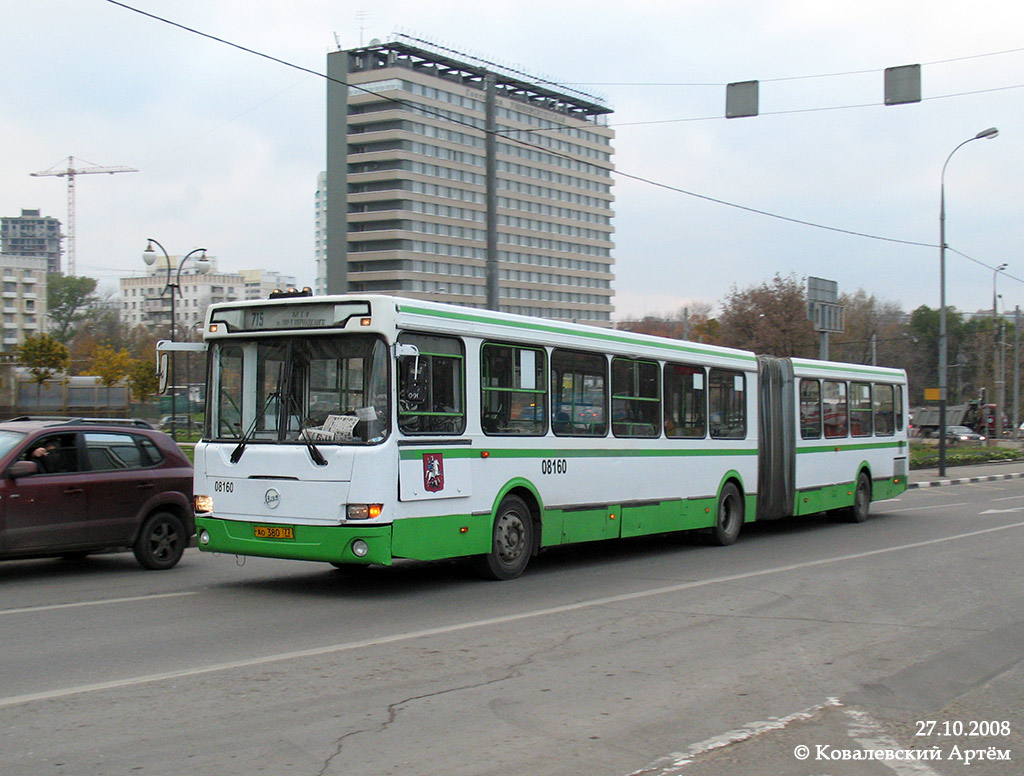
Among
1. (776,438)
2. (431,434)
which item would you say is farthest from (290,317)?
(776,438)

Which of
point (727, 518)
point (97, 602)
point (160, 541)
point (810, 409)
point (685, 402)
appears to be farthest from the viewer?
point (810, 409)

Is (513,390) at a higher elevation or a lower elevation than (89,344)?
lower

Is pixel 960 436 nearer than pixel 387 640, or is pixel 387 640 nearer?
pixel 387 640

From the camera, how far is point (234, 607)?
31.7ft

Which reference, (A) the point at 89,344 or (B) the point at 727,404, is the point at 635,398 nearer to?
(B) the point at 727,404

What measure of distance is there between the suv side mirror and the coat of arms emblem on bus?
4.30 meters

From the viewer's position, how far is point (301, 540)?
33.0ft

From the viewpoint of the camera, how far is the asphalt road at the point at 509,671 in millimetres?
5383

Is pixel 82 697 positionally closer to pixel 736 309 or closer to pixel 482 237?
pixel 736 309

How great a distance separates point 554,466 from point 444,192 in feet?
269

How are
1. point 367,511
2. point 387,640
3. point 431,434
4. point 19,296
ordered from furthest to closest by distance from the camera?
point 19,296
point 431,434
point 367,511
point 387,640

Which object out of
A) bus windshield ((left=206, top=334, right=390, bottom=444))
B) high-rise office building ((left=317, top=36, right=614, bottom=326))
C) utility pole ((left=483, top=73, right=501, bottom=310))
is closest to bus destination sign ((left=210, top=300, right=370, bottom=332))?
bus windshield ((left=206, top=334, right=390, bottom=444))

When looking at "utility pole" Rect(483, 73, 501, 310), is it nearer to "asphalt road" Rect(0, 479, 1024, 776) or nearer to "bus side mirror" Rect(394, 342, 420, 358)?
"asphalt road" Rect(0, 479, 1024, 776)

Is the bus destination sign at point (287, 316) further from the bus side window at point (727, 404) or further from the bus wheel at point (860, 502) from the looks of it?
the bus wheel at point (860, 502)
